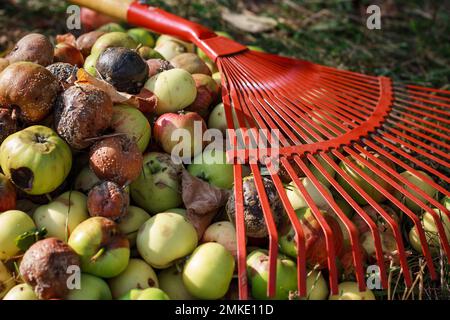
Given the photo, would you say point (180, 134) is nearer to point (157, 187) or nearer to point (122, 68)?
point (157, 187)

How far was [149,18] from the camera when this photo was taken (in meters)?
3.12

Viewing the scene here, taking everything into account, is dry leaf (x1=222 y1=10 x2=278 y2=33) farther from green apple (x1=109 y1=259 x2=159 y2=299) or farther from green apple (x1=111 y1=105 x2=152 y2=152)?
green apple (x1=109 y1=259 x2=159 y2=299)

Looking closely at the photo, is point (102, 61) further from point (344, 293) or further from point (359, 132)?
point (344, 293)

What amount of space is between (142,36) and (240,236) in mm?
1617

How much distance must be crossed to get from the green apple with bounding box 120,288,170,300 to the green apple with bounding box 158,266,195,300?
0.18 m

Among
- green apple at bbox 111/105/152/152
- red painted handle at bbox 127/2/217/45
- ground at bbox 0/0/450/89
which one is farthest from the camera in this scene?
ground at bbox 0/0/450/89

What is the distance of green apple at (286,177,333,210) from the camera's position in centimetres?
224

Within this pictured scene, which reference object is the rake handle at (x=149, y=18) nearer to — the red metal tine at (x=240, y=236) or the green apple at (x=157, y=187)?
the green apple at (x=157, y=187)

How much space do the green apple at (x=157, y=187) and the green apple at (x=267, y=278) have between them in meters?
0.43

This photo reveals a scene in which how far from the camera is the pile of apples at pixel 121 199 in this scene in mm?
1933

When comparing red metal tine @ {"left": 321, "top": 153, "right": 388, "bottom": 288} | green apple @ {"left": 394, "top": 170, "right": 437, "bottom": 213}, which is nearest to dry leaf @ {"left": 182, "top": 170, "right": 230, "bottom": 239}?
red metal tine @ {"left": 321, "top": 153, "right": 388, "bottom": 288}

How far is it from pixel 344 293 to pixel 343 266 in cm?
17

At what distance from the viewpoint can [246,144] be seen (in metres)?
2.35

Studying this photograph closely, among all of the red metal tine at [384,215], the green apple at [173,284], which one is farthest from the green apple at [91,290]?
the red metal tine at [384,215]
